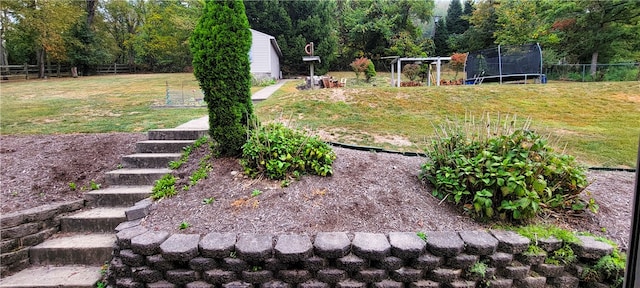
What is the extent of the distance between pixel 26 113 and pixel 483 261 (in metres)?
8.94

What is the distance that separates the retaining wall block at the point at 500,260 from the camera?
214 centimetres

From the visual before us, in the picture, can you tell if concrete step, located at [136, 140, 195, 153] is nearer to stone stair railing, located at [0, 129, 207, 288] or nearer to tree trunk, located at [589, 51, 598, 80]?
stone stair railing, located at [0, 129, 207, 288]

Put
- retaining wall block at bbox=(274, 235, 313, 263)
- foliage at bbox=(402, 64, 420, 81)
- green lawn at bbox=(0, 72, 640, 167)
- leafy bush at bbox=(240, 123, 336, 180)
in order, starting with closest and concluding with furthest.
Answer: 1. retaining wall block at bbox=(274, 235, 313, 263)
2. leafy bush at bbox=(240, 123, 336, 180)
3. green lawn at bbox=(0, 72, 640, 167)
4. foliage at bbox=(402, 64, 420, 81)

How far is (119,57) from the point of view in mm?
26016

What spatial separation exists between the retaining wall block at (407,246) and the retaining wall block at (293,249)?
1.86 ft

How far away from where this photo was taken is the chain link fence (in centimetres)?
1184

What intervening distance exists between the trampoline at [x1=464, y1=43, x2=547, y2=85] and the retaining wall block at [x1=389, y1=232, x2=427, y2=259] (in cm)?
1088

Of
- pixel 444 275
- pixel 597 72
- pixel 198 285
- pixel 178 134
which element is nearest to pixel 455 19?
pixel 597 72

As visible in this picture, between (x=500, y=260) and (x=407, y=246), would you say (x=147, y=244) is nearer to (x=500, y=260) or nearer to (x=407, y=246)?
(x=407, y=246)

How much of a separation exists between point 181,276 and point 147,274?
0.82 ft

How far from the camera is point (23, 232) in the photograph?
101 inches

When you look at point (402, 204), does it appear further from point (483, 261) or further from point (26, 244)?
point (26, 244)

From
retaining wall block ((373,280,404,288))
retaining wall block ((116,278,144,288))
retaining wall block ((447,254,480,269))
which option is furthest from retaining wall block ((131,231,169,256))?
retaining wall block ((447,254,480,269))

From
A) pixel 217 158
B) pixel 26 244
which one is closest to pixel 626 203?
pixel 217 158
